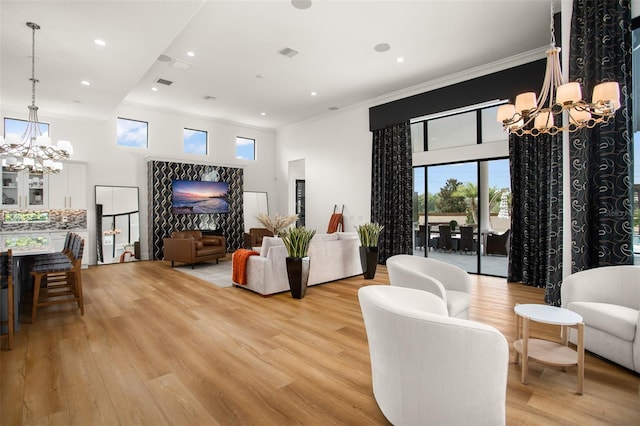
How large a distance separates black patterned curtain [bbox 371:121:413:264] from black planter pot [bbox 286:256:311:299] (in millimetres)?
3287

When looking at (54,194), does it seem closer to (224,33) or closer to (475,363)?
(224,33)

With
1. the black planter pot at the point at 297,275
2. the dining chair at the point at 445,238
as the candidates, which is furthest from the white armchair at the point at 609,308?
the dining chair at the point at 445,238

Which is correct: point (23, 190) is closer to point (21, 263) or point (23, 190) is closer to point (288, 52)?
point (21, 263)

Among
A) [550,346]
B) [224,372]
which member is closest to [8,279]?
[224,372]

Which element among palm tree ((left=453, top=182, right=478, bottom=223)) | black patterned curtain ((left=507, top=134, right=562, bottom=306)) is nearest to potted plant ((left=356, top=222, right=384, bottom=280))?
palm tree ((left=453, top=182, right=478, bottom=223))

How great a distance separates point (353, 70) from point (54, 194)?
677 centimetres

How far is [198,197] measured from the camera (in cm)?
902

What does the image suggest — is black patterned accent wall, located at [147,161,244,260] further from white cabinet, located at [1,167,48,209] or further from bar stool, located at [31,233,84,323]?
bar stool, located at [31,233,84,323]

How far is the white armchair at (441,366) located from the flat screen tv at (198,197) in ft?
26.2

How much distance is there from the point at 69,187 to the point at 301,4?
6.37 meters

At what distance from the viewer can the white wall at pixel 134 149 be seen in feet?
24.4

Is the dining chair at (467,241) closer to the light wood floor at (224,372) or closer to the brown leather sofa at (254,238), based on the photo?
the light wood floor at (224,372)

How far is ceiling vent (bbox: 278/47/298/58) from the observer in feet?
17.7

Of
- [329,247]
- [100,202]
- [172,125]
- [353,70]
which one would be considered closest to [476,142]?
[353,70]
